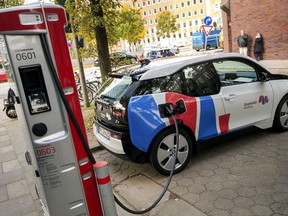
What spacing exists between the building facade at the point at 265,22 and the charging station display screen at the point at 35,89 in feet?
53.6

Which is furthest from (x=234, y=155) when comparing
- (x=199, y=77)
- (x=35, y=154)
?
(x=35, y=154)

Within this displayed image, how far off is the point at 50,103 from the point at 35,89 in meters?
0.14

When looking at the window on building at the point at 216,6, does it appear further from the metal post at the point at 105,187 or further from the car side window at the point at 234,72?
the metal post at the point at 105,187

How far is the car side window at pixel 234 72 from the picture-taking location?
14.7 ft

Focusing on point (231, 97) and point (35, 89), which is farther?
point (231, 97)

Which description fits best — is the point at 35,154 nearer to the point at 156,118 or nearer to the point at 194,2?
the point at 156,118

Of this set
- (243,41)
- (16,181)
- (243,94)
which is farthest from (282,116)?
(243,41)

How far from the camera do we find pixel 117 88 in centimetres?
413

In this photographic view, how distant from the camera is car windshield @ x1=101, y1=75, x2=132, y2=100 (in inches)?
156

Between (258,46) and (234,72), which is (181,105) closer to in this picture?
(234,72)

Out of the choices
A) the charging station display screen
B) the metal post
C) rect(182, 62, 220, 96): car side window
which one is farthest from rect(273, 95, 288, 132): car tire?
the charging station display screen

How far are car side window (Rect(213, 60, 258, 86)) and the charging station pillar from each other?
9.48 ft

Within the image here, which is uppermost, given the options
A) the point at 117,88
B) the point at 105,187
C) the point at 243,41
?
the point at 117,88

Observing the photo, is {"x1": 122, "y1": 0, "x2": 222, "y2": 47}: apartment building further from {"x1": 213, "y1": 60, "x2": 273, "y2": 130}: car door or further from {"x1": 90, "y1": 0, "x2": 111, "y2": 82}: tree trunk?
{"x1": 213, "y1": 60, "x2": 273, "y2": 130}: car door
